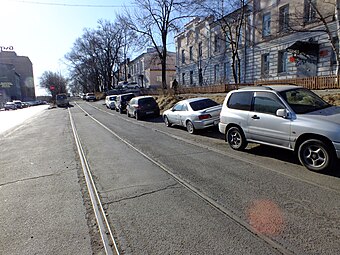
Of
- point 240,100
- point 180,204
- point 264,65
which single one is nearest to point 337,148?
point 240,100

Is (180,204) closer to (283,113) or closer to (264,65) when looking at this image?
(283,113)

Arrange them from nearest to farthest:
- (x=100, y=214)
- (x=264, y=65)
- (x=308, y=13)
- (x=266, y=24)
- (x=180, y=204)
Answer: (x=100, y=214)
(x=180, y=204)
(x=308, y=13)
(x=266, y=24)
(x=264, y=65)

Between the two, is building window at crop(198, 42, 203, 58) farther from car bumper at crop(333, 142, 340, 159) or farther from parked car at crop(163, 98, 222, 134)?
car bumper at crop(333, 142, 340, 159)

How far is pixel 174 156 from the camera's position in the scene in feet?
21.7

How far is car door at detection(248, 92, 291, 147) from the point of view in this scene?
213 inches

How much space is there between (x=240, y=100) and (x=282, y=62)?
22.0 meters

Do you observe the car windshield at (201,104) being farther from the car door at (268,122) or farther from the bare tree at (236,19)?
the bare tree at (236,19)

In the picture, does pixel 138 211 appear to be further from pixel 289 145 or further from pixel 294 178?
pixel 289 145

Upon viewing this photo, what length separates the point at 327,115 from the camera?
491 centimetres

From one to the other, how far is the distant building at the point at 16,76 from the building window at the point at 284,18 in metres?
84.1

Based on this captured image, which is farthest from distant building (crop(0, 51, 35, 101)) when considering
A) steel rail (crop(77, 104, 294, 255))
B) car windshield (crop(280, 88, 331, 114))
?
car windshield (crop(280, 88, 331, 114))

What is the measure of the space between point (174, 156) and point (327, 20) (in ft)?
71.5

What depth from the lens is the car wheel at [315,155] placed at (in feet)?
15.2

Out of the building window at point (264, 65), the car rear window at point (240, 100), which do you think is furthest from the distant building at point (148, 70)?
the car rear window at point (240, 100)
